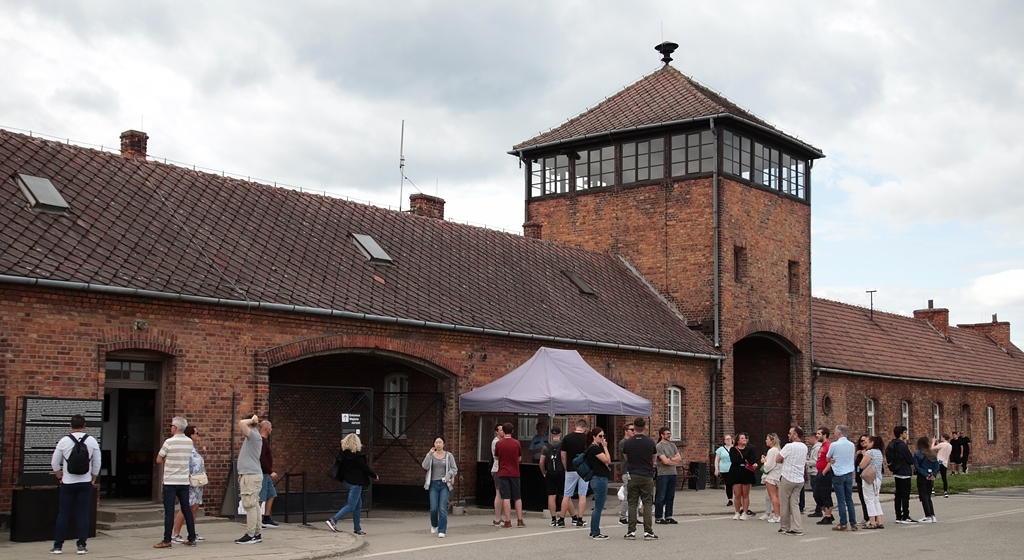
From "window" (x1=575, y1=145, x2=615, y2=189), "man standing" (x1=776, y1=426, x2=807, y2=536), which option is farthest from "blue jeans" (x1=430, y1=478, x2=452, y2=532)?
"window" (x1=575, y1=145, x2=615, y2=189)

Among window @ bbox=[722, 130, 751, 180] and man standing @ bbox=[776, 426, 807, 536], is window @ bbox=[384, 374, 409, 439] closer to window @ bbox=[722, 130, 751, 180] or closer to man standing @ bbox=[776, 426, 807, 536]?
man standing @ bbox=[776, 426, 807, 536]

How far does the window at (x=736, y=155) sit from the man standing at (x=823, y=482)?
12.1 meters

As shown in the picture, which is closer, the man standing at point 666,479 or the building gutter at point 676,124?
the man standing at point 666,479

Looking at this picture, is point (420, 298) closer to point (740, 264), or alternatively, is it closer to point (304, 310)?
point (304, 310)

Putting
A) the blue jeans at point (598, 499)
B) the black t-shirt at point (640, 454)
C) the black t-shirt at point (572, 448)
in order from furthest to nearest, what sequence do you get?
the black t-shirt at point (572, 448), the black t-shirt at point (640, 454), the blue jeans at point (598, 499)

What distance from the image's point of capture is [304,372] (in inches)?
874

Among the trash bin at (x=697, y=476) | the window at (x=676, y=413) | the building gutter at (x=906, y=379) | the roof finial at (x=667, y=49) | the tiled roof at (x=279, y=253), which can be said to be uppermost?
the roof finial at (x=667, y=49)

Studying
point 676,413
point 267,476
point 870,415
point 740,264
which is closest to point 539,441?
point 267,476

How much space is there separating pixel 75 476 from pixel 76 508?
0.44m

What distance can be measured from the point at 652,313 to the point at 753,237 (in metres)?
3.92

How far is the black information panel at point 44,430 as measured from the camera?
1462cm

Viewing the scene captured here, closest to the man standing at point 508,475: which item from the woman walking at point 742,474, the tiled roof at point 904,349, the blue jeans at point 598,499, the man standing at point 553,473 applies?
the man standing at point 553,473

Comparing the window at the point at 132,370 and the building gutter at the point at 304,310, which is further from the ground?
the building gutter at the point at 304,310

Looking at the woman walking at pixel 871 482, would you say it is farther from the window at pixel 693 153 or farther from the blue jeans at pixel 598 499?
the window at pixel 693 153
